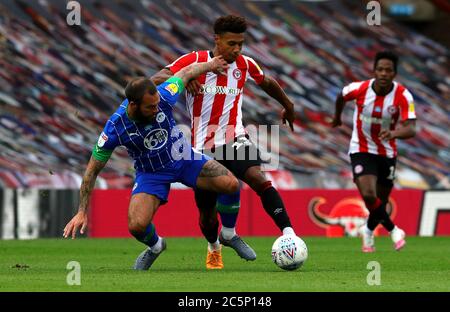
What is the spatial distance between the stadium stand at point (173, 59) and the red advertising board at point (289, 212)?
54.1 inches

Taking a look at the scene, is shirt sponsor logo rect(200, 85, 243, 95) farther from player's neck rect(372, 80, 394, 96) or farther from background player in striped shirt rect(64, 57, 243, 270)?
player's neck rect(372, 80, 394, 96)

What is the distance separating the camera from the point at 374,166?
13859mm

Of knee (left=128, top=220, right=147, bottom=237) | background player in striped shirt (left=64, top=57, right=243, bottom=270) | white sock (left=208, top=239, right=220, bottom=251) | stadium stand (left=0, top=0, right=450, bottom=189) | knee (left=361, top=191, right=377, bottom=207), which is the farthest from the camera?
stadium stand (left=0, top=0, right=450, bottom=189)

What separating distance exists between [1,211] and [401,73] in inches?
399

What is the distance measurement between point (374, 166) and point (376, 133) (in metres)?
0.40

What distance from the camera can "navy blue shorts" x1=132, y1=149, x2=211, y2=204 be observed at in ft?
33.2

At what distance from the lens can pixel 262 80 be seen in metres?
10.8

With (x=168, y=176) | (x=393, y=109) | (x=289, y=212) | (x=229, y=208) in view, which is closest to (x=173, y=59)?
(x=289, y=212)

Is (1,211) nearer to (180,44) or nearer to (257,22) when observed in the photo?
(180,44)

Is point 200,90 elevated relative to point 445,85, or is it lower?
lower

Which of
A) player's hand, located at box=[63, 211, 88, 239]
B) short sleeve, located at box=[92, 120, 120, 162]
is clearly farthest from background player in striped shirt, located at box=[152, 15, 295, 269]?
player's hand, located at box=[63, 211, 88, 239]

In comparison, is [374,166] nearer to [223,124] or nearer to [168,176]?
[223,124]

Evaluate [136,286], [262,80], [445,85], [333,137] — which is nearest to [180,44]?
[333,137]

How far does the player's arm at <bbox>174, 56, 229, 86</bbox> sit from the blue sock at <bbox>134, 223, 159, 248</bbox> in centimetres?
126
